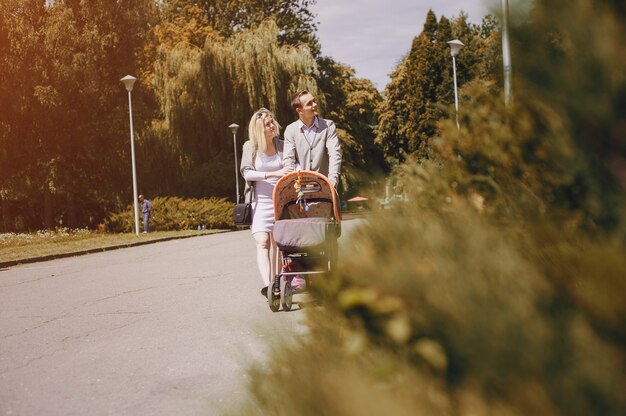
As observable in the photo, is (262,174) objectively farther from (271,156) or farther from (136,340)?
(136,340)

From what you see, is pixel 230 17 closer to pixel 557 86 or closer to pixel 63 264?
pixel 63 264

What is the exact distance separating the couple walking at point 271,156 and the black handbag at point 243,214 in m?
0.05

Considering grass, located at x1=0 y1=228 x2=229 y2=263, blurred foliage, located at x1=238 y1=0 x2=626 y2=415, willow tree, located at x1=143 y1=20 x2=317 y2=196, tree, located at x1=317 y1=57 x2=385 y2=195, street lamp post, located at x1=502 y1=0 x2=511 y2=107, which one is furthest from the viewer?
tree, located at x1=317 y1=57 x2=385 y2=195

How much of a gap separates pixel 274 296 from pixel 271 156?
4.91 ft

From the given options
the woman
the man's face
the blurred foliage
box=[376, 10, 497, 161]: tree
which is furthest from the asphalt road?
box=[376, 10, 497, 161]: tree

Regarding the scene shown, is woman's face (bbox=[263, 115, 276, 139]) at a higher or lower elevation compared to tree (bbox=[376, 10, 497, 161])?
lower

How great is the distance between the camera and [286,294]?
681 cm

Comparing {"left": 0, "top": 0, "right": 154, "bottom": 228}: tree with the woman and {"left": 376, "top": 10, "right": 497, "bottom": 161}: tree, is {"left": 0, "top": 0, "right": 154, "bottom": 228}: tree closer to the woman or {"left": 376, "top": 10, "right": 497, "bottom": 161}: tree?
{"left": 376, "top": 10, "right": 497, "bottom": 161}: tree

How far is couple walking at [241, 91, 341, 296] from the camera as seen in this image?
7.29 meters

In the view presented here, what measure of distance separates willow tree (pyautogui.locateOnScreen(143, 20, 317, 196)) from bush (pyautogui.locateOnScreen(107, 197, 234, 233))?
2.23 m

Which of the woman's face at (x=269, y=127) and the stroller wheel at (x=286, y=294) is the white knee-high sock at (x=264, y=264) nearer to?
the stroller wheel at (x=286, y=294)

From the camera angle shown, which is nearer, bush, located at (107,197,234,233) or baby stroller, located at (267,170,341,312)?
baby stroller, located at (267,170,341,312)

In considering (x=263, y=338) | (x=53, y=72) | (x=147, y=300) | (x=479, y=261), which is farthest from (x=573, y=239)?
(x=53, y=72)

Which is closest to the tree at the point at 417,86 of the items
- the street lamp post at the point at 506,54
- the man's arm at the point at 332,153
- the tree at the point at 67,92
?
the tree at the point at 67,92
